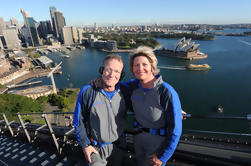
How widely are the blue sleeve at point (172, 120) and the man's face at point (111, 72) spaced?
0.19 metres

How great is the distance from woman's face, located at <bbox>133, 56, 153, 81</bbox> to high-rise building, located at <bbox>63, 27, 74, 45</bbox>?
116ft

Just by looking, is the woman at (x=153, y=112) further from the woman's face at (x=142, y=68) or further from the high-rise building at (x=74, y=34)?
the high-rise building at (x=74, y=34)

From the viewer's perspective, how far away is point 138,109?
0.55 metres

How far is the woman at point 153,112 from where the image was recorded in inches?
18.8

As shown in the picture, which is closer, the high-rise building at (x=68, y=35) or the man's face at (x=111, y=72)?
the man's face at (x=111, y=72)

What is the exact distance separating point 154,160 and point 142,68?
316 mm

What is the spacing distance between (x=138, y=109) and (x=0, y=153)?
1.42 m

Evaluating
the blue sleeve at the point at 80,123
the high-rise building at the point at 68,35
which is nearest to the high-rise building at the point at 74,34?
→ the high-rise building at the point at 68,35

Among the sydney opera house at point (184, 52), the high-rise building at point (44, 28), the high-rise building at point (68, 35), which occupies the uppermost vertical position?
the high-rise building at point (44, 28)

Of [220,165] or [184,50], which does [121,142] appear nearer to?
[220,165]

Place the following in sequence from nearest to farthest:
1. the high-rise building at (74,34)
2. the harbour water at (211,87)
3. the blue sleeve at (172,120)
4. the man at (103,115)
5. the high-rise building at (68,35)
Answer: the blue sleeve at (172,120) → the man at (103,115) → the harbour water at (211,87) → the high-rise building at (68,35) → the high-rise building at (74,34)

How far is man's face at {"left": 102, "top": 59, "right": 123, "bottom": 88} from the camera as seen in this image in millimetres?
567

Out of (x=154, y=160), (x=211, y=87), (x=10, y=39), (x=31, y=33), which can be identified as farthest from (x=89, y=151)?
(x=31, y=33)

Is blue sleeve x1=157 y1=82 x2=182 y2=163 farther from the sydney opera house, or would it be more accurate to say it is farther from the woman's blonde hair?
the sydney opera house
